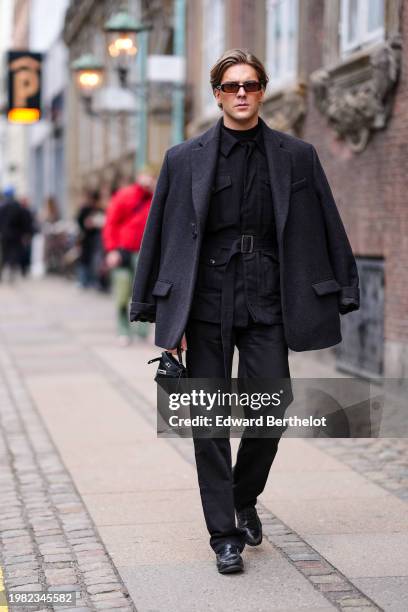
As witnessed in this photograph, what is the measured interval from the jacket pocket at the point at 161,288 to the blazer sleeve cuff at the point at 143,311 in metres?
0.07

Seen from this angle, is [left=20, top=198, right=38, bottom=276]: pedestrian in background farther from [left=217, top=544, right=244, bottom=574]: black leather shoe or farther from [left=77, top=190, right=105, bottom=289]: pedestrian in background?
[left=217, top=544, right=244, bottom=574]: black leather shoe

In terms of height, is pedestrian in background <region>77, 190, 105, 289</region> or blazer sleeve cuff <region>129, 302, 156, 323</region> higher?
blazer sleeve cuff <region>129, 302, 156, 323</region>

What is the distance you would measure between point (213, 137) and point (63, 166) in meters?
35.6

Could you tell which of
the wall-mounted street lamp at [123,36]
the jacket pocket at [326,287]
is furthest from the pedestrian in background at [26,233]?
the jacket pocket at [326,287]

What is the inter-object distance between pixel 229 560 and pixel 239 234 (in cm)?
127

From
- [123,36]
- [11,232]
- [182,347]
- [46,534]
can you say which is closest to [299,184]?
[182,347]

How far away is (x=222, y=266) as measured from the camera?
488cm

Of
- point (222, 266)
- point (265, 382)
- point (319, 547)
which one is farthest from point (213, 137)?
point (319, 547)

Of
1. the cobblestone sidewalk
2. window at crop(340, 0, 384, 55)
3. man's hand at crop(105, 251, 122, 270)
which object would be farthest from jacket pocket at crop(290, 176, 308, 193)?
man's hand at crop(105, 251, 122, 270)

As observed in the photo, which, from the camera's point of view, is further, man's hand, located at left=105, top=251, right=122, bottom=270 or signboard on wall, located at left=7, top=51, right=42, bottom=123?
man's hand, located at left=105, top=251, right=122, bottom=270

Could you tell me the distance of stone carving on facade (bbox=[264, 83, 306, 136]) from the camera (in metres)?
12.5

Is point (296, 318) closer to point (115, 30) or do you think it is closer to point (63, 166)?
point (115, 30)

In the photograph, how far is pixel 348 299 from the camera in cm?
495

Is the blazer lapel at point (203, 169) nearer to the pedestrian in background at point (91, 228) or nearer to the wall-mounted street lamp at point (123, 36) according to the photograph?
the wall-mounted street lamp at point (123, 36)
